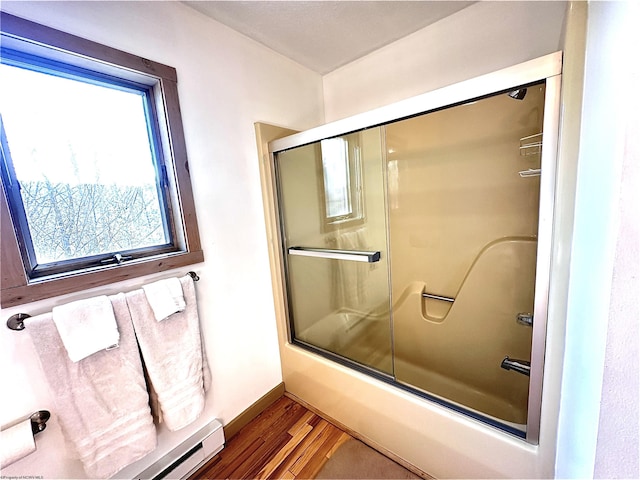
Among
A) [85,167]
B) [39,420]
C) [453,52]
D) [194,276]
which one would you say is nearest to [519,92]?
[453,52]

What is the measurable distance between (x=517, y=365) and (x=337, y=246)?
1141mm

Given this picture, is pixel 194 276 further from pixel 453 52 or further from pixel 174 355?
pixel 453 52

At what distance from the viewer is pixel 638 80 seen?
0.39m

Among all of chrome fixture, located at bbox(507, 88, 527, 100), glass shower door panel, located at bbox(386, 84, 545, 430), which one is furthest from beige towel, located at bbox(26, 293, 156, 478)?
chrome fixture, located at bbox(507, 88, 527, 100)

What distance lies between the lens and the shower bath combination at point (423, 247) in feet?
4.37

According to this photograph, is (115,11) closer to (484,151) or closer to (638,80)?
(638,80)

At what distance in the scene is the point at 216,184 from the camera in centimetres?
131

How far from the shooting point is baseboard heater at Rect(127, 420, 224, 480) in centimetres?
114

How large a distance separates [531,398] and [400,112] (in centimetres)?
124

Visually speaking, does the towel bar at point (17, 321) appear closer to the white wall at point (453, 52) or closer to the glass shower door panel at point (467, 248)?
the glass shower door panel at point (467, 248)

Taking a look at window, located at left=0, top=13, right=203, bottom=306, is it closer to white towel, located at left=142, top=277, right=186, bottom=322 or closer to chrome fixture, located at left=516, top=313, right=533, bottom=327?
white towel, located at left=142, top=277, right=186, bottom=322

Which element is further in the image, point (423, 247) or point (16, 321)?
point (423, 247)

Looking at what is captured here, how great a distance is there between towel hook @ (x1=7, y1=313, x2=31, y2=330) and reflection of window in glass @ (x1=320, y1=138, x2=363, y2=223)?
149 centimetres

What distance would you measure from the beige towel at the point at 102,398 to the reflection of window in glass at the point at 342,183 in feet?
4.31
